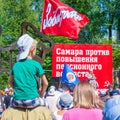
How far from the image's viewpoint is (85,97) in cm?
630

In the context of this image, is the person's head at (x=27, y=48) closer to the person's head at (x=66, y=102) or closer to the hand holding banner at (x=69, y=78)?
the person's head at (x=66, y=102)

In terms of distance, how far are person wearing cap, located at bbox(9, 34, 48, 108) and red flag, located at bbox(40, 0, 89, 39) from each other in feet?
47.2

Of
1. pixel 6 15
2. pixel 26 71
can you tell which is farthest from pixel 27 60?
pixel 6 15

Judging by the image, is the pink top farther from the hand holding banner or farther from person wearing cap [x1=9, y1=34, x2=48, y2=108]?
the hand holding banner

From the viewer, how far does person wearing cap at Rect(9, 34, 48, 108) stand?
7.13 m

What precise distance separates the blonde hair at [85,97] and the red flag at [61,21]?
15277 millimetres

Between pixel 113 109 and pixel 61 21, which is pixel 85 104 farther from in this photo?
pixel 61 21

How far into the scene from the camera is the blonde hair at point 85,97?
6.30m

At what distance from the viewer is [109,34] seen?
182ft

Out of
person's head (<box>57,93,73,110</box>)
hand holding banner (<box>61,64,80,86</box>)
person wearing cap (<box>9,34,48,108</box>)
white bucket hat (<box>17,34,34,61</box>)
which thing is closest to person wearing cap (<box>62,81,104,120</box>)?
person wearing cap (<box>9,34,48,108</box>)

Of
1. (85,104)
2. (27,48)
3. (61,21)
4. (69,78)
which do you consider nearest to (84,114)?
(85,104)

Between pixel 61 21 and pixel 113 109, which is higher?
pixel 61 21

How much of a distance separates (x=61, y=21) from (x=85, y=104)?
15.7 meters

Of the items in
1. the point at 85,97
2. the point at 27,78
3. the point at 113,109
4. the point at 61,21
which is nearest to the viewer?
the point at 113,109
